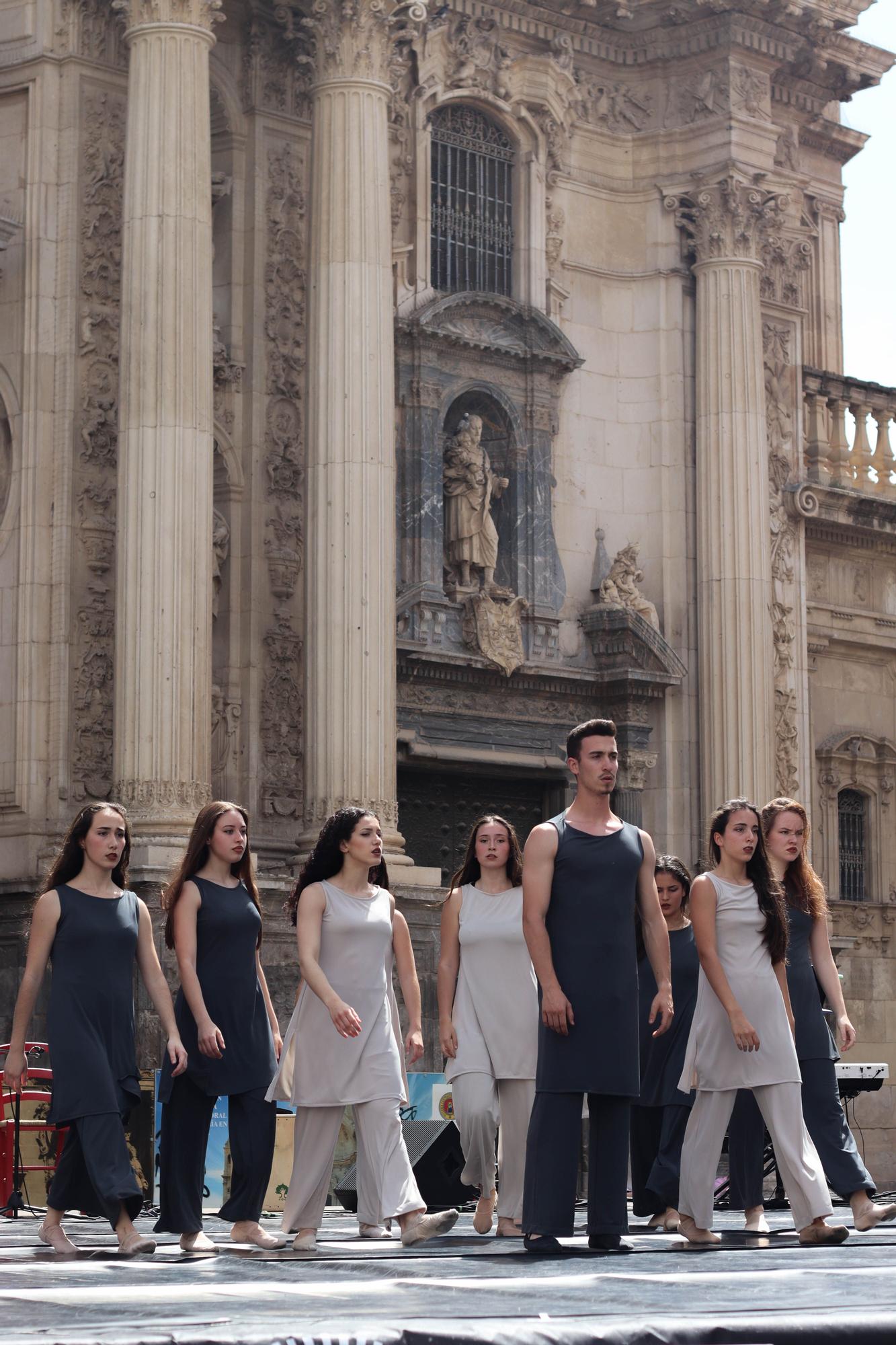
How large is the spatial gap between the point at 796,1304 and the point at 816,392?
24.0m

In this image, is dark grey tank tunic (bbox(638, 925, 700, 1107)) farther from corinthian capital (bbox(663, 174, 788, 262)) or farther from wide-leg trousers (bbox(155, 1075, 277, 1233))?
corinthian capital (bbox(663, 174, 788, 262))

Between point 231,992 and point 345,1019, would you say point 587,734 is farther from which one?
point 231,992

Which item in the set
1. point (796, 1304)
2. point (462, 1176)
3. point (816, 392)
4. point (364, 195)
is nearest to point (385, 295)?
point (364, 195)

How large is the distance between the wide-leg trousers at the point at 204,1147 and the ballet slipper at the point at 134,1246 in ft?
1.49

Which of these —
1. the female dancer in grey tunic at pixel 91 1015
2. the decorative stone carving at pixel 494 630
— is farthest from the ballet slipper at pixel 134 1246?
the decorative stone carving at pixel 494 630

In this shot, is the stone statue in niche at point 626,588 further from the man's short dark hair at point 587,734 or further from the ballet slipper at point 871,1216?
the man's short dark hair at point 587,734

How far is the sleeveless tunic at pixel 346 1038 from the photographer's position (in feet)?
36.4

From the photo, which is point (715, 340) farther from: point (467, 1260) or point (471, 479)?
point (467, 1260)

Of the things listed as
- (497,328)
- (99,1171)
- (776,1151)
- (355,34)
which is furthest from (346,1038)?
(497,328)

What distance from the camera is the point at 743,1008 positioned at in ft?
36.9

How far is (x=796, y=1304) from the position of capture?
7.17m

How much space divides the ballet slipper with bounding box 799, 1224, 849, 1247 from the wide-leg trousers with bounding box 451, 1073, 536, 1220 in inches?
64.1

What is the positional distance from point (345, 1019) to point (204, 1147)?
1.19m

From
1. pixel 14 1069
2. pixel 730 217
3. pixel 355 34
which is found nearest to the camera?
pixel 14 1069
